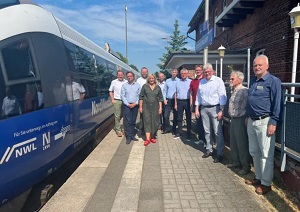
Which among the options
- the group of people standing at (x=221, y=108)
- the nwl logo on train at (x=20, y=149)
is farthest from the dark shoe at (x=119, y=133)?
the nwl logo on train at (x=20, y=149)

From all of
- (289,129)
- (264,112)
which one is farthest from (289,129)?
(264,112)

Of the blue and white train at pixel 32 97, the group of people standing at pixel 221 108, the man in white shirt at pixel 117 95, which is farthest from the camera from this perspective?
the man in white shirt at pixel 117 95

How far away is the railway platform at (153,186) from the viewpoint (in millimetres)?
3404

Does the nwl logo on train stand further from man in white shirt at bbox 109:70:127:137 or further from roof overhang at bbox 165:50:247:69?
roof overhang at bbox 165:50:247:69

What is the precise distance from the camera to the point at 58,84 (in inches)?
156

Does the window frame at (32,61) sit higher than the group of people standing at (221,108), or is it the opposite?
the window frame at (32,61)

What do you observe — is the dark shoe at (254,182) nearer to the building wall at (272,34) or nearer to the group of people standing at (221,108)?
the group of people standing at (221,108)

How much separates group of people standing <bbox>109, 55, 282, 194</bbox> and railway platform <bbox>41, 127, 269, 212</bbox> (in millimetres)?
344

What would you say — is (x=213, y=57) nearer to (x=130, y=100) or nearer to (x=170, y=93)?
(x=170, y=93)

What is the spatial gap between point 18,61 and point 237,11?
1009 cm

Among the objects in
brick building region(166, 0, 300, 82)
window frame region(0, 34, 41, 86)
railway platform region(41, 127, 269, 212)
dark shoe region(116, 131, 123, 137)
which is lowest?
railway platform region(41, 127, 269, 212)

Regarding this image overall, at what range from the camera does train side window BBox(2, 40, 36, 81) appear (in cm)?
295

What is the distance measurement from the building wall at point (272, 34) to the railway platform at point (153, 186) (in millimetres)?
4525

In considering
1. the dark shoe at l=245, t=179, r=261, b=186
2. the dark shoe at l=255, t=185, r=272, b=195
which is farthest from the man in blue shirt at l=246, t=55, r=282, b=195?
the dark shoe at l=245, t=179, r=261, b=186
